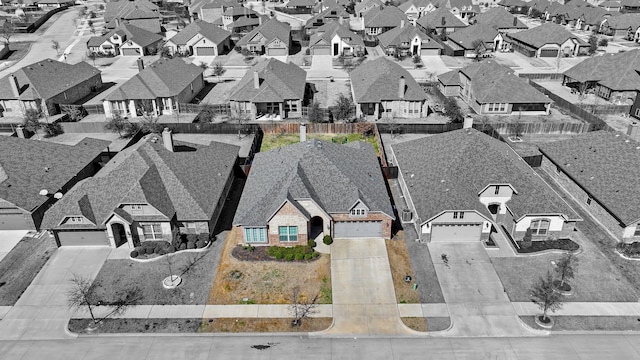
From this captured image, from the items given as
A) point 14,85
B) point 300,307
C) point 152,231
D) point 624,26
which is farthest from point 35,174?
point 624,26

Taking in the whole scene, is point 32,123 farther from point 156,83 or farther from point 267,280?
point 267,280

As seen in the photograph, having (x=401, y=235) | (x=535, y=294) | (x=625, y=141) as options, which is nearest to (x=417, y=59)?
(x=625, y=141)

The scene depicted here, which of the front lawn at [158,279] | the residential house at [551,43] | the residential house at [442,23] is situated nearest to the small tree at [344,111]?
the front lawn at [158,279]

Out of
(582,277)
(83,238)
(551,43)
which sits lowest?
(582,277)

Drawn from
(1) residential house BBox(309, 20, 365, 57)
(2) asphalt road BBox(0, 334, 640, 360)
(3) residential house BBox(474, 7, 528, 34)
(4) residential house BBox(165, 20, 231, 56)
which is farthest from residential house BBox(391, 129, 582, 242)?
(3) residential house BBox(474, 7, 528, 34)

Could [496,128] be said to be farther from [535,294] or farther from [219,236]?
[219,236]
